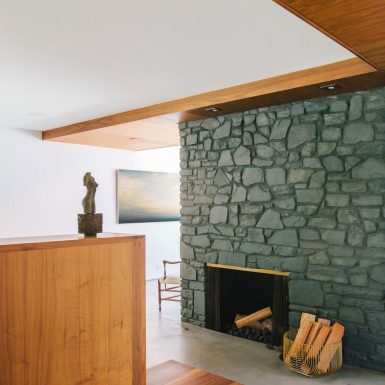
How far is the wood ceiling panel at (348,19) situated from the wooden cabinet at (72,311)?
4.30ft

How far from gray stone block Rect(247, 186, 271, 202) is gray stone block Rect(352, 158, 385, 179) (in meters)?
0.86

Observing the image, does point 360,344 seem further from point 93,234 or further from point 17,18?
point 17,18

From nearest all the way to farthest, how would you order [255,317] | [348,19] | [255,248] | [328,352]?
[348,19]
[328,352]
[255,248]
[255,317]

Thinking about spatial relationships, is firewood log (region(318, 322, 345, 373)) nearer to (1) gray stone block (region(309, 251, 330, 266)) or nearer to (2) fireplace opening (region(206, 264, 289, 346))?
(1) gray stone block (region(309, 251, 330, 266))

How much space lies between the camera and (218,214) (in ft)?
14.6

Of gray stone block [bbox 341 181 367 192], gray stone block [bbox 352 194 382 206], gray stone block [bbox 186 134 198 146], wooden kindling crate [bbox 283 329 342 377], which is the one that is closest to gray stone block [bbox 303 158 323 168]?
gray stone block [bbox 341 181 367 192]

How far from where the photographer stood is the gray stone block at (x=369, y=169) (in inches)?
131

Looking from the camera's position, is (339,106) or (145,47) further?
(339,106)

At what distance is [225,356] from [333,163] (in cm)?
196

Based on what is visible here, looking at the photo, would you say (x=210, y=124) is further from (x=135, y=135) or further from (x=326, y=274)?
(x=326, y=274)

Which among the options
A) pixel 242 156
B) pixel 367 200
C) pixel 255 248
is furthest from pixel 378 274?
pixel 242 156

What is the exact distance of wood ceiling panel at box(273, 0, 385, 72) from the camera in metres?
1.87

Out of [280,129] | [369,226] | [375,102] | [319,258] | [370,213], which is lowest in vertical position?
[319,258]

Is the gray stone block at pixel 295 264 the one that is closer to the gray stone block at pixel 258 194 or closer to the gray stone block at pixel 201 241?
the gray stone block at pixel 258 194
